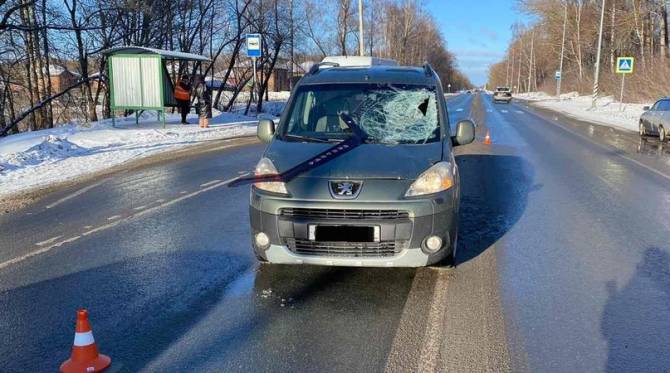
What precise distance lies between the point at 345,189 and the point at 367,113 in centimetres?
150

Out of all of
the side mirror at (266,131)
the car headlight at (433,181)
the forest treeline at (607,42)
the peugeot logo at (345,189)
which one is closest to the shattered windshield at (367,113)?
the side mirror at (266,131)

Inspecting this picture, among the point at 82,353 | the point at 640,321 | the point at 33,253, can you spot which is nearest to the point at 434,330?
the point at 640,321

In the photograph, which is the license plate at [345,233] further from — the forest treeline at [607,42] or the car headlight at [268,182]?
the forest treeline at [607,42]

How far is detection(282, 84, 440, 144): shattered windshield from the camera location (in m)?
5.52

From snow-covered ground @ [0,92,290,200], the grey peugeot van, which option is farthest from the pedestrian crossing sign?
the grey peugeot van

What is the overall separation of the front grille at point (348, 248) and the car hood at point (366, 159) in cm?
54

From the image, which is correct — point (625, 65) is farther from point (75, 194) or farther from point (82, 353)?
point (82, 353)

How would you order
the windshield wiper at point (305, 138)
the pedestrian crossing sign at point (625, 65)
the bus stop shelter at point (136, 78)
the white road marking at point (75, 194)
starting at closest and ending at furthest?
the windshield wiper at point (305, 138) < the white road marking at point (75, 194) < the bus stop shelter at point (136, 78) < the pedestrian crossing sign at point (625, 65)

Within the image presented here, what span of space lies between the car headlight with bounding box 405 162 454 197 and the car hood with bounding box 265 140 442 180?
0.05m

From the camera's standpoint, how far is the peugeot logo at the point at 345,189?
446 centimetres

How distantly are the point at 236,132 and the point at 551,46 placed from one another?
218ft

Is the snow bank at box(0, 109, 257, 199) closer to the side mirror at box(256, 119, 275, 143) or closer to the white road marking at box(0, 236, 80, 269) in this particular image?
the white road marking at box(0, 236, 80, 269)

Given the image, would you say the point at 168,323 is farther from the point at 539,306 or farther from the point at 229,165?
the point at 229,165

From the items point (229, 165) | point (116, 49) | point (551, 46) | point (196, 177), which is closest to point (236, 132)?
point (116, 49)
